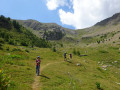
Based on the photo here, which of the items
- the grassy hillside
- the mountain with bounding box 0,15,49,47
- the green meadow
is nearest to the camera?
the green meadow

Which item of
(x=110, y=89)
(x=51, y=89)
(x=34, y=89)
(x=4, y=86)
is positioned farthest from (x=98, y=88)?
(x=4, y=86)

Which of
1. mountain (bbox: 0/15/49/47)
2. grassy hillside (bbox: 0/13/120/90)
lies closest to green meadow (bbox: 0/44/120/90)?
grassy hillside (bbox: 0/13/120/90)

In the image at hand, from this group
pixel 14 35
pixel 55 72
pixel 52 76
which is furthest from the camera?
pixel 14 35

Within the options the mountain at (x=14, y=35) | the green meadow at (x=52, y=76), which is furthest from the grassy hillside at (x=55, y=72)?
the mountain at (x=14, y=35)

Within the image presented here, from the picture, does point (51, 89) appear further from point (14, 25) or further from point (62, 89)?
point (14, 25)

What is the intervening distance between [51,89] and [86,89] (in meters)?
4.77

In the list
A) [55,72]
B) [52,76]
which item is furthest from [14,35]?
[52,76]

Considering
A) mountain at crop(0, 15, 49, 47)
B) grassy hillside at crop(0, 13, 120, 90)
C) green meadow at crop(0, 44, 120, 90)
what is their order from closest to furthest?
green meadow at crop(0, 44, 120, 90) < grassy hillside at crop(0, 13, 120, 90) < mountain at crop(0, 15, 49, 47)

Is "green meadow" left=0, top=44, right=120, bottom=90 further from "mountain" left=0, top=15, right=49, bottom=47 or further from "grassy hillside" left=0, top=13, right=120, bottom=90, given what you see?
"mountain" left=0, top=15, right=49, bottom=47

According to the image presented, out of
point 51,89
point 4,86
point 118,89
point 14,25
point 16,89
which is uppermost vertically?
point 14,25

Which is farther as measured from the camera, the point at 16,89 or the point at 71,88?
the point at 71,88

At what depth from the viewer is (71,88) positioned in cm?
1104

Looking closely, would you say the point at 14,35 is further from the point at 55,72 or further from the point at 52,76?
the point at 52,76

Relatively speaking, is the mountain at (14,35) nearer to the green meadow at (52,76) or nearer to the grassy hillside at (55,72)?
the grassy hillside at (55,72)
